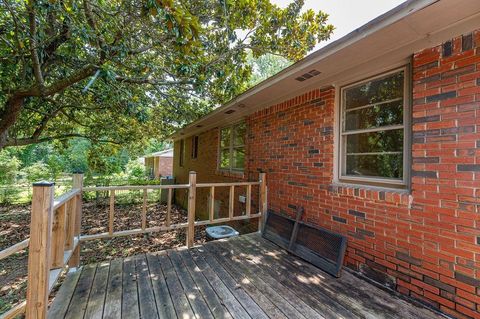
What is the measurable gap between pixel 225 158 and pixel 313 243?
4.05 metres

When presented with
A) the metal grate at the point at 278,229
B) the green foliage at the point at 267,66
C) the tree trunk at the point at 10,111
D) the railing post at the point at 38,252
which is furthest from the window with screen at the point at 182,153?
the green foliage at the point at 267,66

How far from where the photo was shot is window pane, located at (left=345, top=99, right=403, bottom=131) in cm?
265

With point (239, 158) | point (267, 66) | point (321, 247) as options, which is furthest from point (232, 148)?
point (267, 66)

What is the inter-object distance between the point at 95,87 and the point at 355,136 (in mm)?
5261

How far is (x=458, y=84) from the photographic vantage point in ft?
6.77

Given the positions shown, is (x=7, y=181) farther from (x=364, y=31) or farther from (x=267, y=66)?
(x=267, y=66)

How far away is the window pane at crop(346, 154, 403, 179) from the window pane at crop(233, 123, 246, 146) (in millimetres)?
3053

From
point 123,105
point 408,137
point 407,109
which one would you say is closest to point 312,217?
point 408,137

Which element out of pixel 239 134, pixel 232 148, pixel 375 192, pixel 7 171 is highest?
pixel 239 134

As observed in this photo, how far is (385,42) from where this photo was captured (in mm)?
2332

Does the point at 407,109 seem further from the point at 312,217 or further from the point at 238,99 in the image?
the point at 238,99

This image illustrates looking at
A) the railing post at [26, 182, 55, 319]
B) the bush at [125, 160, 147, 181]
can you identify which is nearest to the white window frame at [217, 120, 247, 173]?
the railing post at [26, 182, 55, 319]

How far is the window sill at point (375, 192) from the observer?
95.9 inches

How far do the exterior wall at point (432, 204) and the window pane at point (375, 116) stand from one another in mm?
249
